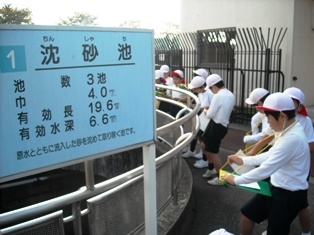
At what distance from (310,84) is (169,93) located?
165 inches

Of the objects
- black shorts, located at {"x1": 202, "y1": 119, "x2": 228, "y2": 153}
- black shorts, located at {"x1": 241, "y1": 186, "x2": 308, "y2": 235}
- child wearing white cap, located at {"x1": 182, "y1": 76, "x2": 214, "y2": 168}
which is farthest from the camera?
child wearing white cap, located at {"x1": 182, "y1": 76, "x2": 214, "y2": 168}

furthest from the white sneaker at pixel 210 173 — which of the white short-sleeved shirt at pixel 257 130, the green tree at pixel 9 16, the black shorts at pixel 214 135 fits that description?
the green tree at pixel 9 16

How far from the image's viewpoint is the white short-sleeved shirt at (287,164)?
8.69ft

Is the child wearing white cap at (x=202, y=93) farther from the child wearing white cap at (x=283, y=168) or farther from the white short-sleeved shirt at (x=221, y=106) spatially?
the child wearing white cap at (x=283, y=168)

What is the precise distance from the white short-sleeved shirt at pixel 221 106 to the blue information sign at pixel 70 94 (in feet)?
9.87

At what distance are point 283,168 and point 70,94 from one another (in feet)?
5.82

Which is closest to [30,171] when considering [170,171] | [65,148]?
[65,148]

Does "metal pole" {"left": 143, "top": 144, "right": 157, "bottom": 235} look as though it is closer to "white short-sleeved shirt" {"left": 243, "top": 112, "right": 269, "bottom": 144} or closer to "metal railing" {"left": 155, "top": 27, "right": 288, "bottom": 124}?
"white short-sleeved shirt" {"left": 243, "top": 112, "right": 269, "bottom": 144}

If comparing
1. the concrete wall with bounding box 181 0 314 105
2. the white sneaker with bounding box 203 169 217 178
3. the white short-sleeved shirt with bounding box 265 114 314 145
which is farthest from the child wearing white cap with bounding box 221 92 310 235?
the concrete wall with bounding box 181 0 314 105

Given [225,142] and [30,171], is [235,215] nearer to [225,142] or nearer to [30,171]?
[30,171]

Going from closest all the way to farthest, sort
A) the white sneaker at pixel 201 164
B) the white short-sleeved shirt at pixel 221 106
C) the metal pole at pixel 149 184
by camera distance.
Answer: the metal pole at pixel 149 184 → the white short-sleeved shirt at pixel 221 106 → the white sneaker at pixel 201 164

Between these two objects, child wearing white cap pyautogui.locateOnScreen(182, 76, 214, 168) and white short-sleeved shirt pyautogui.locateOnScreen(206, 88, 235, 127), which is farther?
child wearing white cap pyautogui.locateOnScreen(182, 76, 214, 168)

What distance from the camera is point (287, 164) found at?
2746 millimetres

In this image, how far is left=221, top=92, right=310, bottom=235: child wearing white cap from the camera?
2658mm
